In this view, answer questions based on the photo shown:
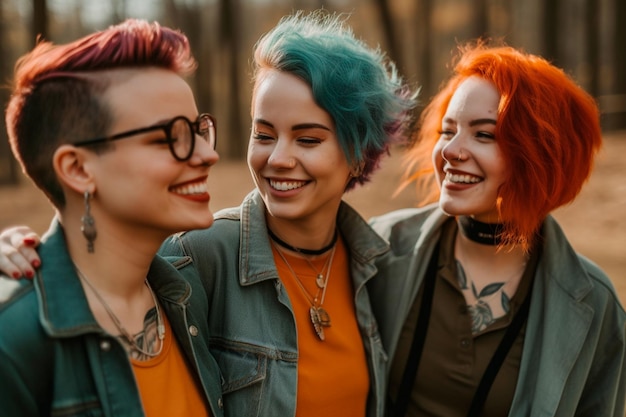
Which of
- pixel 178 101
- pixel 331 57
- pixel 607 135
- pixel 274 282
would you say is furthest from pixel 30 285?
pixel 607 135

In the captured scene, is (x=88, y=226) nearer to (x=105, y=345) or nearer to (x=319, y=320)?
(x=105, y=345)

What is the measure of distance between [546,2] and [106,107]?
17953 mm

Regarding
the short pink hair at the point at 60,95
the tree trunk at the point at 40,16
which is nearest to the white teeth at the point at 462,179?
the short pink hair at the point at 60,95

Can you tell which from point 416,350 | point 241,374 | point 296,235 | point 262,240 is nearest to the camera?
point 241,374

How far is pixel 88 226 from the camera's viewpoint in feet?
6.48

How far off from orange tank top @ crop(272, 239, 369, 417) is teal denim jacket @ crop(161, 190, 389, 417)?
7 centimetres

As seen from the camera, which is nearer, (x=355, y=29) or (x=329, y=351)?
(x=329, y=351)

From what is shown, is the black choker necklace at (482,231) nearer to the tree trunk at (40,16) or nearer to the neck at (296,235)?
the neck at (296,235)

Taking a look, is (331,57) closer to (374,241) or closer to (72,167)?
(374,241)

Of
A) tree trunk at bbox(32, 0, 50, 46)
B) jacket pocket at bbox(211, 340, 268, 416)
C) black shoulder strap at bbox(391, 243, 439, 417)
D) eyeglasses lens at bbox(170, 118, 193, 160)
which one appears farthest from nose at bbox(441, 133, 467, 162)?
tree trunk at bbox(32, 0, 50, 46)

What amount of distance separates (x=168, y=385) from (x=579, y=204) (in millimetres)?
10518

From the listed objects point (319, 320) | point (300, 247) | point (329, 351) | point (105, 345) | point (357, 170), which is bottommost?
point (329, 351)

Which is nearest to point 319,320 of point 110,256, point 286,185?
point 286,185

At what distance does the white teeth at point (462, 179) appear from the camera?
3.00 metres
